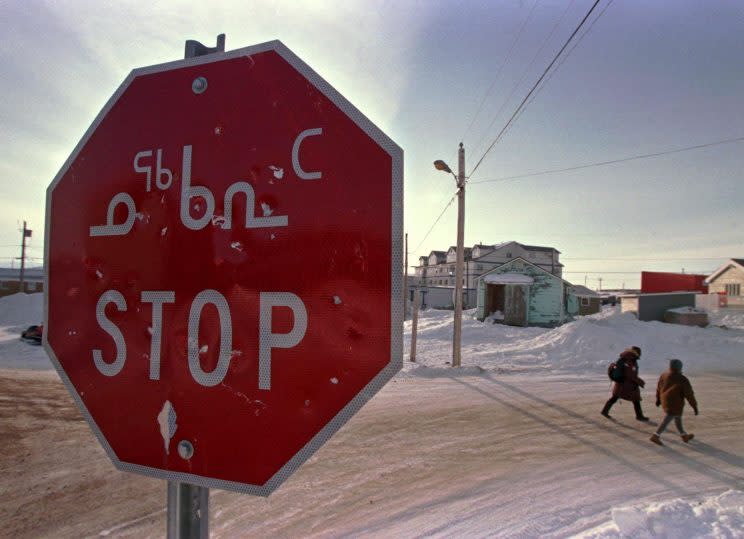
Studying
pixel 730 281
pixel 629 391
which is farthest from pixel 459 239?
pixel 730 281

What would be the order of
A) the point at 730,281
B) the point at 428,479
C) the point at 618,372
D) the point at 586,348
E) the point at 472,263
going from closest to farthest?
1. the point at 428,479
2. the point at 618,372
3. the point at 586,348
4. the point at 730,281
5. the point at 472,263

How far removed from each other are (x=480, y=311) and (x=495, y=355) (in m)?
12.5

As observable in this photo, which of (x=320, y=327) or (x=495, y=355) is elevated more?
(x=320, y=327)

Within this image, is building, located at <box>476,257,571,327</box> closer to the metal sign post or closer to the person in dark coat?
the person in dark coat

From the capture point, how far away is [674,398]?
6559 millimetres

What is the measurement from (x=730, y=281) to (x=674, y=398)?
44.5 meters

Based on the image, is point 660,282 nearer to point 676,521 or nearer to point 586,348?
point 586,348

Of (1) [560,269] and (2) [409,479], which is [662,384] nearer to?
(2) [409,479]

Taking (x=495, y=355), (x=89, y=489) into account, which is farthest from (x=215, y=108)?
(x=495, y=355)

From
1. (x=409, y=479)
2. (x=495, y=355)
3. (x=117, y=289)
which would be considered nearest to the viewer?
(x=117, y=289)

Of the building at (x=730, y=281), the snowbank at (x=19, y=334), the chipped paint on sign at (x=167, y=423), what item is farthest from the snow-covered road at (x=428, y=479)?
the building at (x=730, y=281)

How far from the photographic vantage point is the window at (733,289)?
38344 millimetres

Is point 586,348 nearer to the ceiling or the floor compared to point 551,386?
nearer to the ceiling

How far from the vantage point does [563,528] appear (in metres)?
3.82
